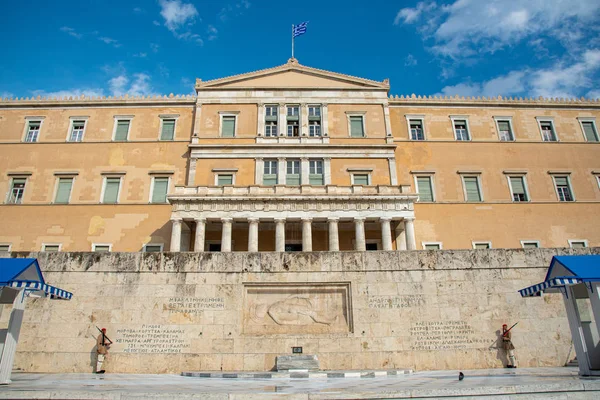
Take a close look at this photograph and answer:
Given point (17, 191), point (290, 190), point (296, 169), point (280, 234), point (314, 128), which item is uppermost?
point (314, 128)

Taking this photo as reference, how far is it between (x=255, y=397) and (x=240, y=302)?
5119mm

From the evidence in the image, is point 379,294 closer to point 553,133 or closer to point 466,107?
point 466,107

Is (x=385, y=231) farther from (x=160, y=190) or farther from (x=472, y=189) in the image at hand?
(x=160, y=190)

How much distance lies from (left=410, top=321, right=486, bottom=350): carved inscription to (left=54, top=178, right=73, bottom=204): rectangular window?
29.8 m

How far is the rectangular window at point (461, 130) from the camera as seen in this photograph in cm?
3525

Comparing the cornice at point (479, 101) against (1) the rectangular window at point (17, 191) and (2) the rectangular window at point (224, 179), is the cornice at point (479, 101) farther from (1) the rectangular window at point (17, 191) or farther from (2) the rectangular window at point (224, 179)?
(1) the rectangular window at point (17, 191)

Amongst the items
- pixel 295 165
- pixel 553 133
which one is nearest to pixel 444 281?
pixel 295 165

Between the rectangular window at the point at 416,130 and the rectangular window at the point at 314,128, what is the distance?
26.1 feet

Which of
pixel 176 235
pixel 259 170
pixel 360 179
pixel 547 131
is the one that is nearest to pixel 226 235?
pixel 176 235

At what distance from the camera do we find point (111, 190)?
32.4m

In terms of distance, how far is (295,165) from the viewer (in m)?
32.7

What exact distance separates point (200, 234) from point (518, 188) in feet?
83.4

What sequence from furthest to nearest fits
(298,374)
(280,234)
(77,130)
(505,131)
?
(505,131) → (77,130) → (280,234) → (298,374)

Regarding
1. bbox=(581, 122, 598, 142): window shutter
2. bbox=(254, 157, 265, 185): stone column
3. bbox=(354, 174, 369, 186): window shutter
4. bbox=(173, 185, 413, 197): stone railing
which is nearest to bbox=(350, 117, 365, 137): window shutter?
bbox=(354, 174, 369, 186): window shutter
